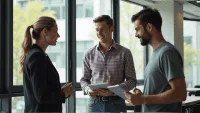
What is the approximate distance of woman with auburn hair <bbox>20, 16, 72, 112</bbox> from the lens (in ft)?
7.77

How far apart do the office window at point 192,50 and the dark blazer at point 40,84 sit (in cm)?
862

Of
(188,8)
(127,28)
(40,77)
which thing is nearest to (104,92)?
(40,77)

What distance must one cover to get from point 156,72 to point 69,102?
3.41m

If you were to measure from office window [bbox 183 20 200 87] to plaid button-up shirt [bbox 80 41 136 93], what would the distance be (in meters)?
7.51

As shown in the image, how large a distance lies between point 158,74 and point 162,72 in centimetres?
3

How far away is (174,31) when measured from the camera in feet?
28.3

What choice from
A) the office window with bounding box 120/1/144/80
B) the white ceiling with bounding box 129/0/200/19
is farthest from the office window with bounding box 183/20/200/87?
the office window with bounding box 120/1/144/80

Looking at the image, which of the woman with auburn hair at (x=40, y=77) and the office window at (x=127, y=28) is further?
the office window at (x=127, y=28)

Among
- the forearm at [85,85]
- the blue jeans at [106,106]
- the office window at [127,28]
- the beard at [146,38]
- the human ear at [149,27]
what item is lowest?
the blue jeans at [106,106]

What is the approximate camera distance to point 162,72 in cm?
231

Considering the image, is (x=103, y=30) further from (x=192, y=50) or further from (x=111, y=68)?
(x=192, y=50)

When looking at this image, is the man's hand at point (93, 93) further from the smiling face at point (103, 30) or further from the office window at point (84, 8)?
the office window at point (84, 8)

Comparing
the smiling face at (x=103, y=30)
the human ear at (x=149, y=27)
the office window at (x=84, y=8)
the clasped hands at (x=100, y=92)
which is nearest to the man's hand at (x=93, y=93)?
the clasped hands at (x=100, y=92)

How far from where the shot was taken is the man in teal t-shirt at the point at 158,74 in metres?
2.24
